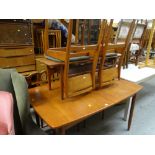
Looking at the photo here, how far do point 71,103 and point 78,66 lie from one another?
0.33 meters

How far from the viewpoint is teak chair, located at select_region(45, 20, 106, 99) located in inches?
51.0

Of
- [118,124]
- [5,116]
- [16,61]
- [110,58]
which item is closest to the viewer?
[5,116]

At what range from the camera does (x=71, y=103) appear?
134 cm

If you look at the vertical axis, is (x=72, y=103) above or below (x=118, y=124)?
above

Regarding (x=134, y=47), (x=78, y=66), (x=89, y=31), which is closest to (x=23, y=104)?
(x=78, y=66)

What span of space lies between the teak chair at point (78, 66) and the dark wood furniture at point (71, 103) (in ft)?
0.29

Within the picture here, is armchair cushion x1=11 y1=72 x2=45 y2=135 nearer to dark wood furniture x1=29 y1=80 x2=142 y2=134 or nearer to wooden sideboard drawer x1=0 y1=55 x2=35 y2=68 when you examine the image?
dark wood furniture x1=29 y1=80 x2=142 y2=134

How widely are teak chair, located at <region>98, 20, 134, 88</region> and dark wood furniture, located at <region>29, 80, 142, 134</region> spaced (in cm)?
11

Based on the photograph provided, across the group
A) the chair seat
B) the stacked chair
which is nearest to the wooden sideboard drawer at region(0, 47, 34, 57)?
the stacked chair

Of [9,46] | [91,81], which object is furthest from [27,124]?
[9,46]

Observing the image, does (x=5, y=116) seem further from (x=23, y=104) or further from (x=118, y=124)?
(x=118, y=124)
